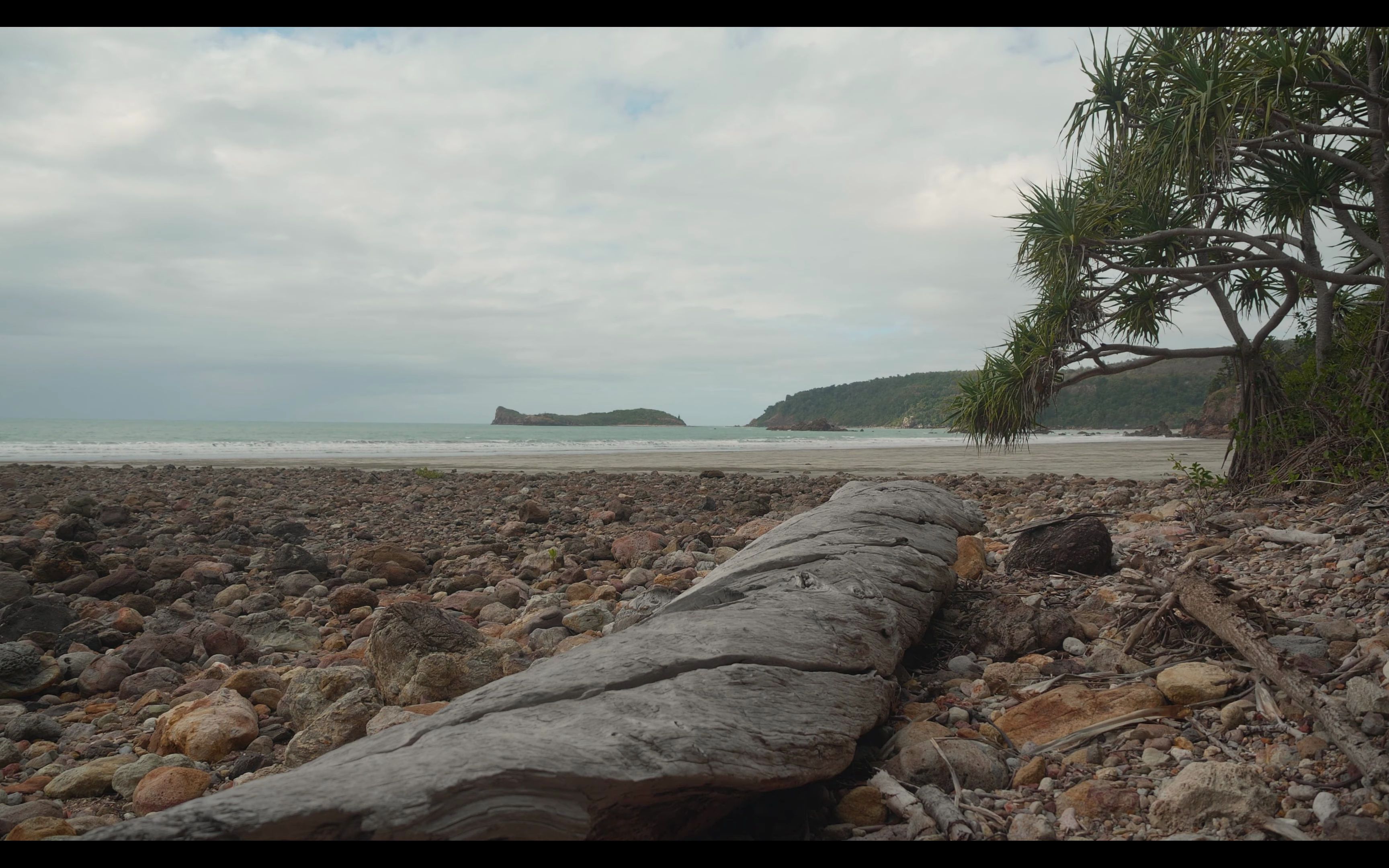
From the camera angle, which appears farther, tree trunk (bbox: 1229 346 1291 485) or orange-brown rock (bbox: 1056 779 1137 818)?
tree trunk (bbox: 1229 346 1291 485)

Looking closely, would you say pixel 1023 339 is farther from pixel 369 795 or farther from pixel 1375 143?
pixel 369 795

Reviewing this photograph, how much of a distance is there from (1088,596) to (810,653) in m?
2.40

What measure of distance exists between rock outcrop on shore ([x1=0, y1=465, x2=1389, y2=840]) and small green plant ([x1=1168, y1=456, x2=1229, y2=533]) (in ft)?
0.29

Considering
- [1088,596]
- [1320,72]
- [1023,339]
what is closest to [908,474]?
[1023,339]

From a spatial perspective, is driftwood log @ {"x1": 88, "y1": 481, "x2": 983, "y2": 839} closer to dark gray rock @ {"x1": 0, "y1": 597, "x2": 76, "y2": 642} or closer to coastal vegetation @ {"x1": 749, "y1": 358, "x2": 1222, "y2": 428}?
dark gray rock @ {"x1": 0, "y1": 597, "x2": 76, "y2": 642}

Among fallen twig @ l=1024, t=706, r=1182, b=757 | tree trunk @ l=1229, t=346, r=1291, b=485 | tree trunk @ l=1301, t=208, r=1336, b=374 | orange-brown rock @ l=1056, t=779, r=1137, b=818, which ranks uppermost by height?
tree trunk @ l=1301, t=208, r=1336, b=374

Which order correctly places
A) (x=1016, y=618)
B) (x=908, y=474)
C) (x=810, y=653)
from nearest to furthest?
(x=810, y=653)
(x=1016, y=618)
(x=908, y=474)

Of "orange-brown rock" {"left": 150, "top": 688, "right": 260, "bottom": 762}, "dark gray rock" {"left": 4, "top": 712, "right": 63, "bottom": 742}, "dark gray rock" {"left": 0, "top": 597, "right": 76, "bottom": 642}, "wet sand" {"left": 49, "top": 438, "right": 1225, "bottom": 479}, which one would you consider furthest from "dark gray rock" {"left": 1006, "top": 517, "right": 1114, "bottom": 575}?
"wet sand" {"left": 49, "top": 438, "right": 1225, "bottom": 479}

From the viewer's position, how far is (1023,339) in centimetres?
862

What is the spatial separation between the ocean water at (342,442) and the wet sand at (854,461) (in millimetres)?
2933

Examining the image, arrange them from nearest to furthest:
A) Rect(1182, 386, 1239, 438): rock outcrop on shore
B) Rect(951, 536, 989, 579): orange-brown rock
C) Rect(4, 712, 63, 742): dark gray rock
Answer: Rect(4, 712, 63, 742): dark gray rock < Rect(951, 536, 989, 579): orange-brown rock < Rect(1182, 386, 1239, 438): rock outcrop on shore

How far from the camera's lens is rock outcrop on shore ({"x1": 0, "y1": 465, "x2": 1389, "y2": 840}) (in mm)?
2455

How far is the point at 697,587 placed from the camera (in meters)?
3.83

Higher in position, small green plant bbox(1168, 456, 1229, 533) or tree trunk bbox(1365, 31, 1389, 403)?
tree trunk bbox(1365, 31, 1389, 403)
